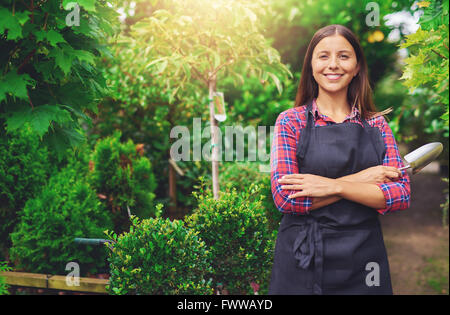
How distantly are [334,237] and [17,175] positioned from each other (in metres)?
3.44

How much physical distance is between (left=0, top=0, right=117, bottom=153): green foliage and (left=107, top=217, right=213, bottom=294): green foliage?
73 centimetres

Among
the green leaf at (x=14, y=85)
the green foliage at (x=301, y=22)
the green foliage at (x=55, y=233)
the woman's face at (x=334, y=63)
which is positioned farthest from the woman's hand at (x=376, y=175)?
the green foliage at (x=301, y=22)

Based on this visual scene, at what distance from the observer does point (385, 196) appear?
6.18 ft

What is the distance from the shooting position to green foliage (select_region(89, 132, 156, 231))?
15.2ft

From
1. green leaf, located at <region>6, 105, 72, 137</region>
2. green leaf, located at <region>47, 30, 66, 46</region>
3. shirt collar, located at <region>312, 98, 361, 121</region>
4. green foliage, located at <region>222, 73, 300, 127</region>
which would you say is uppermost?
green foliage, located at <region>222, 73, 300, 127</region>

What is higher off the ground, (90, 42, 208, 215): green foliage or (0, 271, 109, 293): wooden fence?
(90, 42, 208, 215): green foliage

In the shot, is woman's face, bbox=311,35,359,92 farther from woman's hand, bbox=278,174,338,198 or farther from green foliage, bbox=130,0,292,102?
green foliage, bbox=130,0,292,102

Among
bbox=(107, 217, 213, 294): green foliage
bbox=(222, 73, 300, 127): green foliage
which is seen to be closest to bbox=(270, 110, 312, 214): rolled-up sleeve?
bbox=(107, 217, 213, 294): green foliage

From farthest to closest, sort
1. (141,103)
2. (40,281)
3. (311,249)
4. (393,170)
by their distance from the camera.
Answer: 1. (141,103)
2. (40,281)
3. (393,170)
4. (311,249)

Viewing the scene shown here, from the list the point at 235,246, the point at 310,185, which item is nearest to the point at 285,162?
the point at 310,185

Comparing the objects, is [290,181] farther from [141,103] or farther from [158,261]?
[141,103]

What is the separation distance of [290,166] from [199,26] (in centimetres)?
213

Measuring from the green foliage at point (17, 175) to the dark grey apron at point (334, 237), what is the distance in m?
3.05

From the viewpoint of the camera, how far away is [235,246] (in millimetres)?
2590
